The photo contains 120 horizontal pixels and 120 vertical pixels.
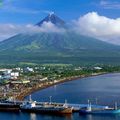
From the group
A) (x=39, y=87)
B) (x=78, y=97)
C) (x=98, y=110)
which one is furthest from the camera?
(x=39, y=87)

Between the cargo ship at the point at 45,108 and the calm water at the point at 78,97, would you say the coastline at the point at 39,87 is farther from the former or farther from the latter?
the cargo ship at the point at 45,108

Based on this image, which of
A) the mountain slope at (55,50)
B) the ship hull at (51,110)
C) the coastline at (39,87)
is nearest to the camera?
the ship hull at (51,110)

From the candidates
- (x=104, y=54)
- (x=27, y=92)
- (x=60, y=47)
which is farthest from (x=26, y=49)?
(x=27, y=92)

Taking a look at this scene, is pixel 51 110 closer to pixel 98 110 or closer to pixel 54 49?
pixel 98 110

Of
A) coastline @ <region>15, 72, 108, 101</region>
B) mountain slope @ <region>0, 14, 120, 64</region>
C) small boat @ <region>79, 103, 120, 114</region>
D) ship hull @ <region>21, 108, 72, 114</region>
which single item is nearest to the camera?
small boat @ <region>79, 103, 120, 114</region>

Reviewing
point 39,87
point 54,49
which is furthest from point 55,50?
point 39,87

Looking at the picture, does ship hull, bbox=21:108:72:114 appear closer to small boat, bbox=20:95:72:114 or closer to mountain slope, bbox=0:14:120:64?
small boat, bbox=20:95:72:114

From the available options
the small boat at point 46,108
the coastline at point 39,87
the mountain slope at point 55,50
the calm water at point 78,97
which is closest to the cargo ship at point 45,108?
the small boat at point 46,108

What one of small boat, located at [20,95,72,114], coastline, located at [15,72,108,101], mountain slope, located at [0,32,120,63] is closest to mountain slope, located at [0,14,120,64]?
mountain slope, located at [0,32,120,63]

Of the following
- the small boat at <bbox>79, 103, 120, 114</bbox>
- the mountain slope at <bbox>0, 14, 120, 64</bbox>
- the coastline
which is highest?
the mountain slope at <bbox>0, 14, 120, 64</bbox>
